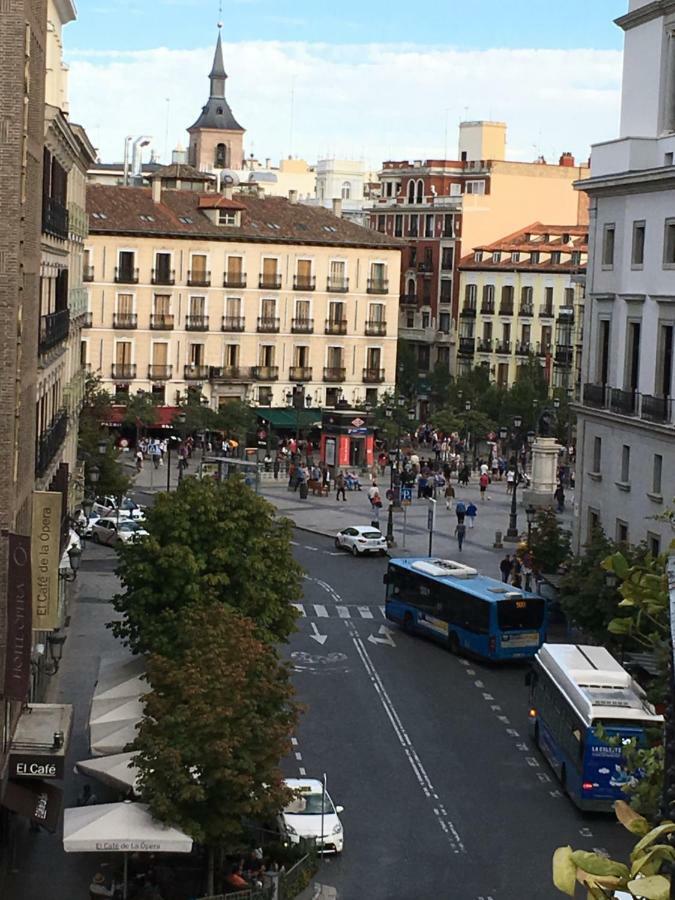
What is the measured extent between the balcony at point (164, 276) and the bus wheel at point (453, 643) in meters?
56.1

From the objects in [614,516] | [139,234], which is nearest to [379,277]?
[139,234]

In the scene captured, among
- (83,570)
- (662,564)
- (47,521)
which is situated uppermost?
(662,564)

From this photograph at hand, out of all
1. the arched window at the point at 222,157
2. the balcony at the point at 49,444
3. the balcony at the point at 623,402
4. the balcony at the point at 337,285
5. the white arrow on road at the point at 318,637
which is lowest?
the white arrow on road at the point at 318,637

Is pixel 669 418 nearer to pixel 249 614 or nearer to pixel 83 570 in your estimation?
pixel 249 614

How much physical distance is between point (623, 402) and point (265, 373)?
54.7 meters

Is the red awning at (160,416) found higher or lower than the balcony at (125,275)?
lower

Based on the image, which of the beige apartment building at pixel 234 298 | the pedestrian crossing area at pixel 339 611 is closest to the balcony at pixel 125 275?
the beige apartment building at pixel 234 298

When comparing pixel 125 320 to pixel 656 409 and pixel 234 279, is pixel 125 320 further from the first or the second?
pixel 656 409

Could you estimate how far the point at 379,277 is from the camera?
10525 cm

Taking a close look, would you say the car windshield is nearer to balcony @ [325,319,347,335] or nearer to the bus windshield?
the bus windshield

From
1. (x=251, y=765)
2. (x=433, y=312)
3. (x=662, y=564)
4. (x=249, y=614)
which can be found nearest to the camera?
(x=662, y=564)

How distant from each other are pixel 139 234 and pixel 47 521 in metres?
68.6

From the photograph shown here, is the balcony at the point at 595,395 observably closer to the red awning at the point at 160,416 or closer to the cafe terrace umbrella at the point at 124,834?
the cafe terrace umbrella at the point at 124,834

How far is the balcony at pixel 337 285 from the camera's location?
103375 millimetres
